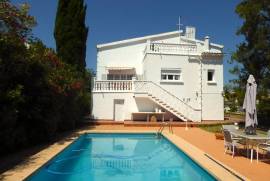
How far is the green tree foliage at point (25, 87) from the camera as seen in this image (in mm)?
10922

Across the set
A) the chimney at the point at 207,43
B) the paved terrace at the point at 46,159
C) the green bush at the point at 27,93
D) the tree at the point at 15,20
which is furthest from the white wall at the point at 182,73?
the tree at the point at 15,20

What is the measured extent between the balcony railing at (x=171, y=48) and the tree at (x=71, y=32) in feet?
21.3

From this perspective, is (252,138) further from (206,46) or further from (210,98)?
(206,46)

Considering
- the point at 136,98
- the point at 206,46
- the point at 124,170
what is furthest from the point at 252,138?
the point at 206,46

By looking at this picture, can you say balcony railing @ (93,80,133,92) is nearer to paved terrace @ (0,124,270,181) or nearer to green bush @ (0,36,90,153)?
green bush @ (0,36,90,153)

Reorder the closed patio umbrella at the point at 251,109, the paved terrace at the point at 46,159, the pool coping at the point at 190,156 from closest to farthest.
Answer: the pool coping at the point at 190,156 < the paved terrace at the point at 46,159 < the closed patio umbrella at the point at 251,109

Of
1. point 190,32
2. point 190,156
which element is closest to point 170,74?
point 190,32

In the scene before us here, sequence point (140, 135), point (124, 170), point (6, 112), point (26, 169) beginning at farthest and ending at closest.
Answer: point (140, 135)
point (124, 170)
point (6, 112)
point (26, 169)

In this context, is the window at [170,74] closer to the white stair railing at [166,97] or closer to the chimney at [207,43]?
the white stair railing at [166,97]

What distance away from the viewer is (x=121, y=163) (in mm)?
13688

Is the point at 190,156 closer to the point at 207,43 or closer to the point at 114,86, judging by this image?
the point at 114,86

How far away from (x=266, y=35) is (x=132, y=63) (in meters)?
13.8

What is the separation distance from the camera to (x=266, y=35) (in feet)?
80.0

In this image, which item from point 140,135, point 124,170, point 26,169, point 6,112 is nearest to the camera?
point 26,169
